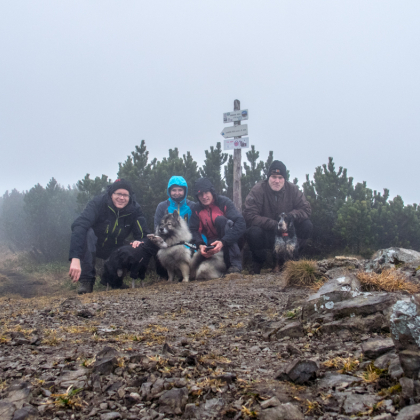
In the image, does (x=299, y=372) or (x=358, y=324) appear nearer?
(x=299, y=372)

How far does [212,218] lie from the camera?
7488 mm

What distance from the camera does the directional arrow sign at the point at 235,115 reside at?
30.6 feet

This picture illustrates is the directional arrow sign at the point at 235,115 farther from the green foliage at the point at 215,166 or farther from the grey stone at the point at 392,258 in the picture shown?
the grey stone at the point at 392,258

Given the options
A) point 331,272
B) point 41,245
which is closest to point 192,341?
point 331,272

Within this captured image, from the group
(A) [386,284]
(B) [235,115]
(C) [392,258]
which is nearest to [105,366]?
(A) [386,284]

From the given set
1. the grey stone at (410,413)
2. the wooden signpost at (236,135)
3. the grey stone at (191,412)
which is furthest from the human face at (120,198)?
the grey stone at (410,413)

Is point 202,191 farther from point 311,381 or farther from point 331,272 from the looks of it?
point 311,381

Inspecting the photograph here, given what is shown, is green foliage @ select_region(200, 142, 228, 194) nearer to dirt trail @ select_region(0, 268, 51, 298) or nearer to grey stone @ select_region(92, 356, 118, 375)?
dirt trail @ select_region(0, 268, 51, 298)

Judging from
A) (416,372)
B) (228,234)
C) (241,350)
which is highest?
(228,234)

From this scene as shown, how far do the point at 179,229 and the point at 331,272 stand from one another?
126 inches

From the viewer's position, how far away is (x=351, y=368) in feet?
6.41

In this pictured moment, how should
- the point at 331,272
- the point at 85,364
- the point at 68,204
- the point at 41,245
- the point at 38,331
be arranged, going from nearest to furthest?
the point at 85,364
the point at 38,331
the point at 331,272
the point at 41,245
the point at 68,204

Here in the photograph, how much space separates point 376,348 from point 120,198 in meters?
5.48

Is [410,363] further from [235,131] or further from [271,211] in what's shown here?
[235,131]
